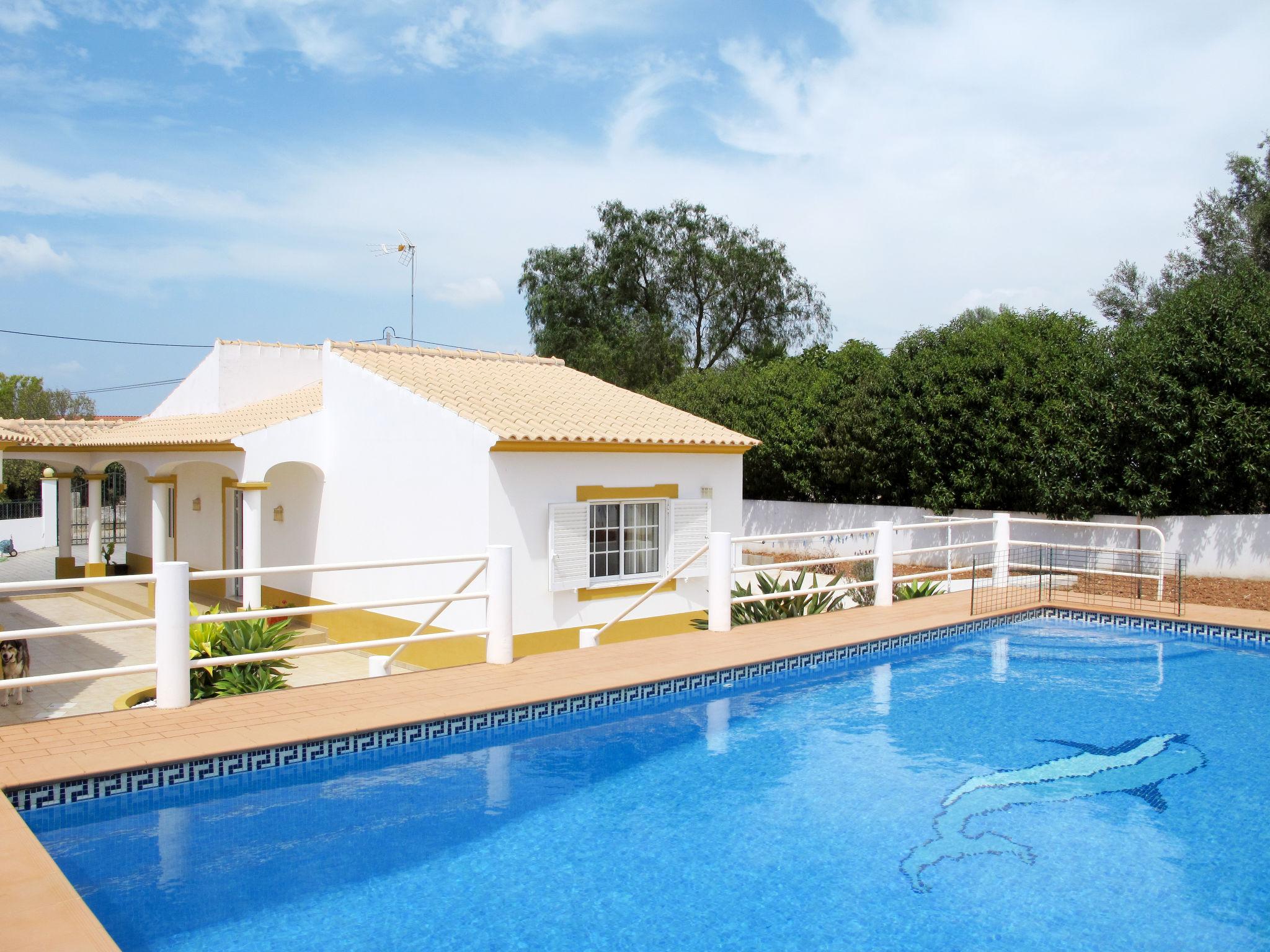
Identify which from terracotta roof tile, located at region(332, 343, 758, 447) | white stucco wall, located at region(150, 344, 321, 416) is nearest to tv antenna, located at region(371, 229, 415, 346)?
white stucco wall, located at region(150, 344, 321, 416)

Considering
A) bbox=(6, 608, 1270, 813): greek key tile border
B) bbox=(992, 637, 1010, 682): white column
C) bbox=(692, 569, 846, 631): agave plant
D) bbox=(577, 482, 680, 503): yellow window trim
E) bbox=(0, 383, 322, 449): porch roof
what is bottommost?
bbox=(992, 637, 1010, 682): white column

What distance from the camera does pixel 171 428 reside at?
1902 centimetres

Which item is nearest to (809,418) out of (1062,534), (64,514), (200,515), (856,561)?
(1062,534)

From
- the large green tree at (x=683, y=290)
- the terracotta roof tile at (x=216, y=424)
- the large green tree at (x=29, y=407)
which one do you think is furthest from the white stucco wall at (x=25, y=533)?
the large green tree at (x=683, y=290)

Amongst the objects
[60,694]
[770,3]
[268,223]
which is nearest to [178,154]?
[268,223]

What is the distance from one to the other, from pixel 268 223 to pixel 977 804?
94.1ft

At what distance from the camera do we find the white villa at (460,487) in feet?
42.3

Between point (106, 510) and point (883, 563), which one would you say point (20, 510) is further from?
point (883, 563)

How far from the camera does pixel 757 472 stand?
1062 inches

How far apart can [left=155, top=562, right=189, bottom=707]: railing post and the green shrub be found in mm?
1502

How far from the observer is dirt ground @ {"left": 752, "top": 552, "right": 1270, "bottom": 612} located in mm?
14984

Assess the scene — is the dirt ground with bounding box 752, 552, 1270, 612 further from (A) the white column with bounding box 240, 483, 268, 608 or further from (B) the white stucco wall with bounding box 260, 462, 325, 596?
(A) the white column with bounding box 240, 483, 268, 608

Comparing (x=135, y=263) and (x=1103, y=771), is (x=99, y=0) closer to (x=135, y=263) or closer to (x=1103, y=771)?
(x=135, y=263)

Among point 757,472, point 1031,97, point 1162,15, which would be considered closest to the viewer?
point 1162,15
